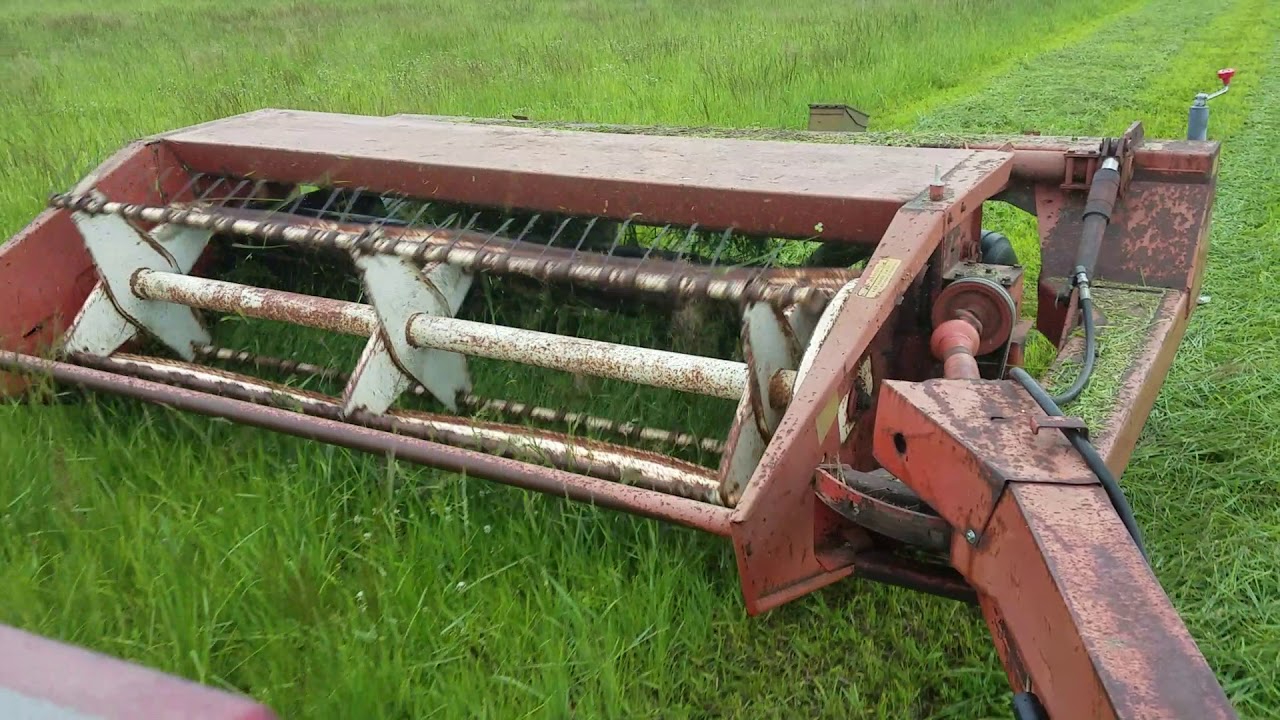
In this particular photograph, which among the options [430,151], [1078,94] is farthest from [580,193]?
[1078,94]

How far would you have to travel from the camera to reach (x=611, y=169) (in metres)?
2.93

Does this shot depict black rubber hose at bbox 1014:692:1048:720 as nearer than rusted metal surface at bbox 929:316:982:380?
Yes

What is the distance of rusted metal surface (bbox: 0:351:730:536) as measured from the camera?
79.9 inches

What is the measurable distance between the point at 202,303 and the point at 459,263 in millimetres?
880

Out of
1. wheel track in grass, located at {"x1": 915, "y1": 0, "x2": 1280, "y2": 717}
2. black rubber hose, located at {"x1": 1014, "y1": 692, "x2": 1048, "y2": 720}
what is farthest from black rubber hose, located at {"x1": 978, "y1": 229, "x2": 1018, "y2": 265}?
black rubber hose, located at {"x1": 1014, "y1": 692, "x2": 1048, "y2": 720}

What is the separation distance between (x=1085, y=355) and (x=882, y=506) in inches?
25.2

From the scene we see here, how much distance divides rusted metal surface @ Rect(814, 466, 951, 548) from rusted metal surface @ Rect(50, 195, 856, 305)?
50cm

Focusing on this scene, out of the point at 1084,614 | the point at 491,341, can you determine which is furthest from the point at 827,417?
the point at 491,341

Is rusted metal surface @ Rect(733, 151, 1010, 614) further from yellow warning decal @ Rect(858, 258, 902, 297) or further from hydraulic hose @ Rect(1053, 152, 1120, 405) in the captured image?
hydraulic hose @ Rect(1053, 152, 1120, 405)

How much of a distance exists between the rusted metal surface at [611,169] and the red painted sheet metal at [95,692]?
2.09m

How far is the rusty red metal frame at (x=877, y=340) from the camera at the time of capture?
134cm

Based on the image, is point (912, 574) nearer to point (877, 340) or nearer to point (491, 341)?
point (877, 340)

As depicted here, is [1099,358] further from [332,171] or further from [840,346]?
[332,171]

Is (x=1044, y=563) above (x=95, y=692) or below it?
below
